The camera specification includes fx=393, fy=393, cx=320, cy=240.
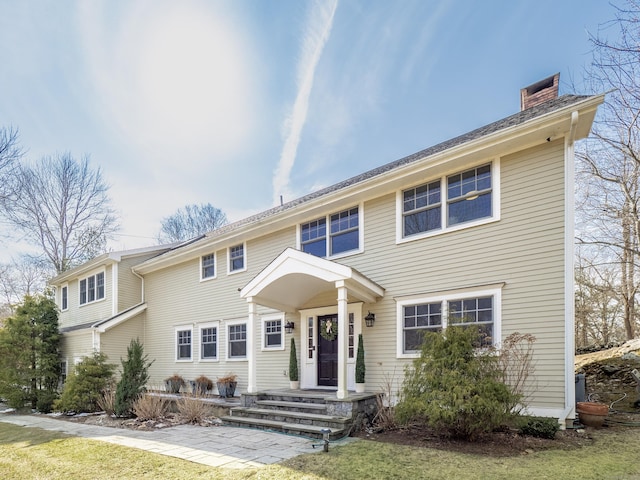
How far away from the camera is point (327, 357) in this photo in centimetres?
1009

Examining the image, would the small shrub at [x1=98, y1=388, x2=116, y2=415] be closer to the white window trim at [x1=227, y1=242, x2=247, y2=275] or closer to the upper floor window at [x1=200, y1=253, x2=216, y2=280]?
the upper floor window at [x1=200, y1=253, x2=216, y2=280]

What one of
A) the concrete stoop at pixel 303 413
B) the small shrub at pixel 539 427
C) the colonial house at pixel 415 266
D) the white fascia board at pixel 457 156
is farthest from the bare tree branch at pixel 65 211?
the small shrub at pixel 539 427

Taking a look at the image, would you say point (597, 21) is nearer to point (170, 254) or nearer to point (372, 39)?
point (372, 39)

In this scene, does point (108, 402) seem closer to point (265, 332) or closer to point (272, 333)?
point (265, 332)

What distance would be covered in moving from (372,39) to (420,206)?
20.7 feet

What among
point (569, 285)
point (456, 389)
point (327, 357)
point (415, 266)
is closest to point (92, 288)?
point (327, 357)

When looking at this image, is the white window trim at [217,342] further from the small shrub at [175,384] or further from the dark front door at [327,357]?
the dark front door at [327,357]

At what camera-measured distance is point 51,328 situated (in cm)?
1573

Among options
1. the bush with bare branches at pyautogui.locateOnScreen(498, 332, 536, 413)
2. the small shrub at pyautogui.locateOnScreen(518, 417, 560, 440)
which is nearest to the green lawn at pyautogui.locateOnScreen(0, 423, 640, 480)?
the small shrub at pyautogui.locateOnScreen(518, 417, 560, 440)

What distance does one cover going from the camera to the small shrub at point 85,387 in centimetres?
1158

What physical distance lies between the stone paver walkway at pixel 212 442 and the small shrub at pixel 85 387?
2212 mm

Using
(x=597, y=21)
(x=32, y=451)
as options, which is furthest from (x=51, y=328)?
(x=597, y=21)

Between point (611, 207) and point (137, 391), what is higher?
point (611, 207)

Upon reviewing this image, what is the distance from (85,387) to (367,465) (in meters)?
9.97
